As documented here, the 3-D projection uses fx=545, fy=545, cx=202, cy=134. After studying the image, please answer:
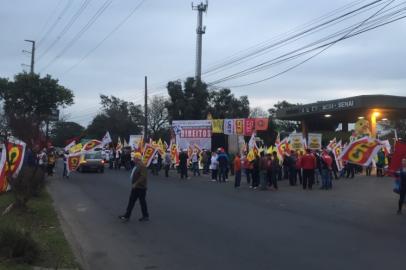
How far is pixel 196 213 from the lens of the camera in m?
14.1

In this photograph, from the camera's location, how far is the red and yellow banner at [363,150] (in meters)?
15.8

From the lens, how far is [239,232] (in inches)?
435

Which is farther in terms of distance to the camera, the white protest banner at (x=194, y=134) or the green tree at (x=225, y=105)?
the green tree at (x=225, y=105)

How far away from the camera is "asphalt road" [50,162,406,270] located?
8469 millimetres

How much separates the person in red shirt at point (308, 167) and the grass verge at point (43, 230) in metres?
10.3

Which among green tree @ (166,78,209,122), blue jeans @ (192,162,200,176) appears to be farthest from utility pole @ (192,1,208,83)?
blue jeans @ (192,162,200,176)

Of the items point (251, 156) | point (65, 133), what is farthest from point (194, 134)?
point (65, 133)

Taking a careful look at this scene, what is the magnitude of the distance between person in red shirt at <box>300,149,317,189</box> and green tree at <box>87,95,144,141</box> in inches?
2528

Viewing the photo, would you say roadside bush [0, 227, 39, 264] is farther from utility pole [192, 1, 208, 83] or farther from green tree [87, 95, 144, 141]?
green tree [87, 95, 144, 141]

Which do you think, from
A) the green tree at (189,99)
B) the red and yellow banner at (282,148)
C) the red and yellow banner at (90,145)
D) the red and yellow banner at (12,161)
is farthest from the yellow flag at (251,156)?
the green tree at (189,99)

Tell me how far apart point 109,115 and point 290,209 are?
76059 millimetres

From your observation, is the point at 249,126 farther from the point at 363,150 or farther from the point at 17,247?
the point at 17,247

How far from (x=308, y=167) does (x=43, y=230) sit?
13435mm

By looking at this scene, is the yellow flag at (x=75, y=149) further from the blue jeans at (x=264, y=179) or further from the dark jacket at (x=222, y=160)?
the blue jeans at (x=264, y=179)
